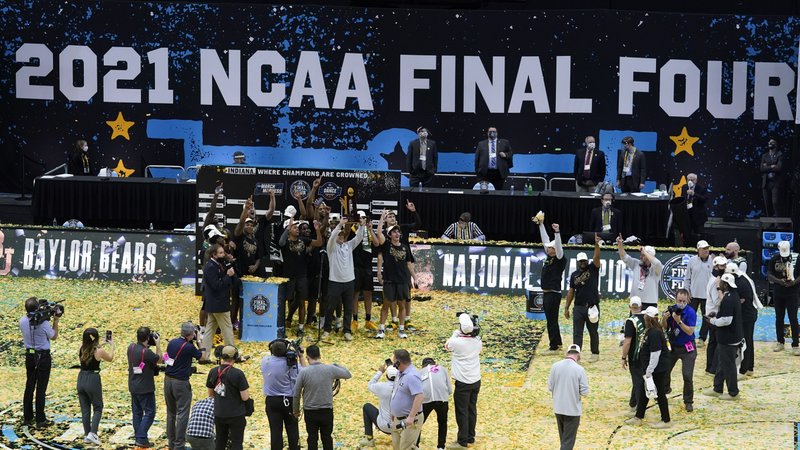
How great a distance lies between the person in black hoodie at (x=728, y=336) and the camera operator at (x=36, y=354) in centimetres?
964

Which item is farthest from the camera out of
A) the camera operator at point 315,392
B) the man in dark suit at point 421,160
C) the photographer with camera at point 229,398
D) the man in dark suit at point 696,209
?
the man in dark suit at point 421,160

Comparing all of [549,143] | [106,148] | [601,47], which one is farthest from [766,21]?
[106,148]

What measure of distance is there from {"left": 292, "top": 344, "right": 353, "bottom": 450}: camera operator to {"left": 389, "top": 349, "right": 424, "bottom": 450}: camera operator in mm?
675

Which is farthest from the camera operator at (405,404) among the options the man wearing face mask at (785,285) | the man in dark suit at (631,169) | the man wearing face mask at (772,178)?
the man wearing face mask at (772,178)

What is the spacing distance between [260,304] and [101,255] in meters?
6.14

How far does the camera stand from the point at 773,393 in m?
20.3

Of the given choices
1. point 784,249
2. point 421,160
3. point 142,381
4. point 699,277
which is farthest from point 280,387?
point 421,160

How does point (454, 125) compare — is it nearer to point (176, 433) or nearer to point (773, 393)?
point (773, 393)

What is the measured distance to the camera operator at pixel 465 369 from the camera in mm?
17312

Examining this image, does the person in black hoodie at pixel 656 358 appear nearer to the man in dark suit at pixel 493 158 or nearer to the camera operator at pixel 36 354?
the camera operator at pixel 36 354

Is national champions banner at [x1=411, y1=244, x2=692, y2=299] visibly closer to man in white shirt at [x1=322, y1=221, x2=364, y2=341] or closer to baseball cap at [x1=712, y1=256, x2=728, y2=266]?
man in white shirt at [x1=322, y1=221, x2=364, y2=341]

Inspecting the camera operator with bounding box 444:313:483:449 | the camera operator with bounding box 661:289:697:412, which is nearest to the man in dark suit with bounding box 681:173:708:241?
the camera operator with bounding box 661:289:697:412

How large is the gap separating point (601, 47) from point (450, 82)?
3906mm

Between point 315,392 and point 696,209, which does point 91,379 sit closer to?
point 315,392
